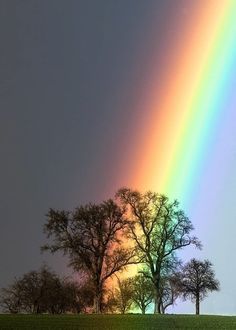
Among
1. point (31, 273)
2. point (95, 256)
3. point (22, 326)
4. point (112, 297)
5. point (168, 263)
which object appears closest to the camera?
point (22, 326)

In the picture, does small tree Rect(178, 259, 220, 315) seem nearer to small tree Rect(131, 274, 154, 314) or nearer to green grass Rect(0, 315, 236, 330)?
small tree Rect(131, 274, 154, 314)

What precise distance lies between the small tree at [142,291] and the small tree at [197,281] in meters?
5.98

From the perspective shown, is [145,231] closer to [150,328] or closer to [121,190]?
[121,190]

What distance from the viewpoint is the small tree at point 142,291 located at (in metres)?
82.7

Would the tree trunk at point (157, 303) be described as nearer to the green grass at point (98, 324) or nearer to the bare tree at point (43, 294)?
the bare tree at point (43, 294)

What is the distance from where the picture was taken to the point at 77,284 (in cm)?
9469

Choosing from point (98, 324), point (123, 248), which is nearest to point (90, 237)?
point (123, 248)

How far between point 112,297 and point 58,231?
3225 centimetres

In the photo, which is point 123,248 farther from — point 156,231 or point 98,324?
point 98,324

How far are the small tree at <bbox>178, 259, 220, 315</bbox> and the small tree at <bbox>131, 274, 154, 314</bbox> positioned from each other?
598cm

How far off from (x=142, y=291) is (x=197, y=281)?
981cm

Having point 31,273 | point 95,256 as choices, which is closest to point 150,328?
point 95,256

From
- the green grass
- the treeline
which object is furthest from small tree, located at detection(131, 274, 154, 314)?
the green grass

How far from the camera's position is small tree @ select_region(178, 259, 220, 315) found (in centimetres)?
9233
